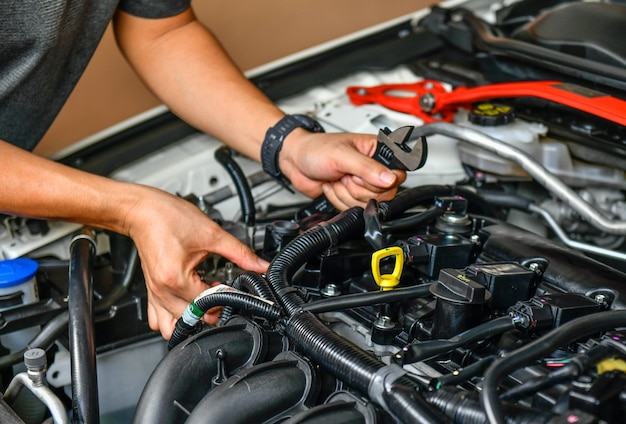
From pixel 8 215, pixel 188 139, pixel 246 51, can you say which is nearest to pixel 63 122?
pixel 246 51

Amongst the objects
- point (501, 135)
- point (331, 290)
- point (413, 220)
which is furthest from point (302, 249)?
point (501, 135)

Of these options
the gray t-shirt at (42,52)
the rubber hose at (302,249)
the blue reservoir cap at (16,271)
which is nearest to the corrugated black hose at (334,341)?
the rubber hose at (302,249)

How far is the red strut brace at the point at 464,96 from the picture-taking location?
1326mm

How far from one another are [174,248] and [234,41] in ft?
5.90

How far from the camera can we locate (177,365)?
1004 mm

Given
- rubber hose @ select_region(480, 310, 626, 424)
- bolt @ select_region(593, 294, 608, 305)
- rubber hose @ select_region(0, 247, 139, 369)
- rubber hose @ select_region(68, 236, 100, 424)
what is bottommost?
rubber hose @ select_region(0, 247, 139, 369)

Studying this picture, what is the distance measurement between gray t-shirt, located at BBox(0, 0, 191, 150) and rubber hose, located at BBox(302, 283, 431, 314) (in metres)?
A: 0.76

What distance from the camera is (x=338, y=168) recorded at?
1.34 meters

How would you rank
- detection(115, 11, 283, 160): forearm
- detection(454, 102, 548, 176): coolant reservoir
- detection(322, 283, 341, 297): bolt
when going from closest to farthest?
detection(322, 283, 341, 297): bolt < detection(454, 102, 548, 176): coolant reservoir < detection(115, 11, 283, 160): forearm

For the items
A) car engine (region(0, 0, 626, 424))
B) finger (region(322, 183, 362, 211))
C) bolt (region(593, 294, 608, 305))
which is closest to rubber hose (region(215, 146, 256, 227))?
car engine (region(0, 0, 626, 424))

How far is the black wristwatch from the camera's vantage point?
4.84ft

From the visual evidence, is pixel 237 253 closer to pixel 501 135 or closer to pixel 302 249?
pixel 302 249

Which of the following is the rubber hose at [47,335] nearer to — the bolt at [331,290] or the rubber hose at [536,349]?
the bolt at [331,290]

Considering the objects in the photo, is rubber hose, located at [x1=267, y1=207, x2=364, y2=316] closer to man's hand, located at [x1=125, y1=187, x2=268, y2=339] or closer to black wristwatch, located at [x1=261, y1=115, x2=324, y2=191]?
man's hand, located at [x1=125, y1=187, x2=268, y2=339]
